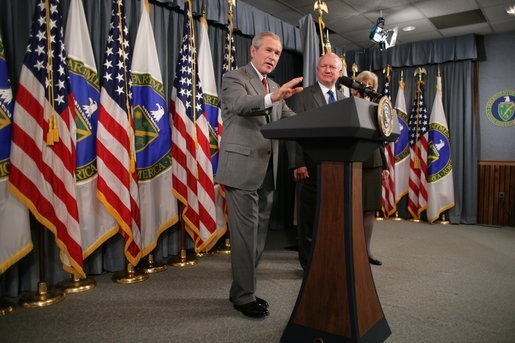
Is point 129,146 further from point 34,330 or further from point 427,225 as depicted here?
point 427,225

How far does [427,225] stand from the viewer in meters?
5.10

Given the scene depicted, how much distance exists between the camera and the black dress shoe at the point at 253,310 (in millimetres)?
1900

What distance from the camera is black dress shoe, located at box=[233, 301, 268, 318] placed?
1.90 m

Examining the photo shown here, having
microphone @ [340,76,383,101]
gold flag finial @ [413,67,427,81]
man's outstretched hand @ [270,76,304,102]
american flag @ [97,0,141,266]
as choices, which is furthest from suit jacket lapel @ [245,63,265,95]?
gold flag finial @ [413,67,427,81]

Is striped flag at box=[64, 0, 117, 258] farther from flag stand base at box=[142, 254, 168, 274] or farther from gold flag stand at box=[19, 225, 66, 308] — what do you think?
flag stand base at box=[142, 254, 168, 274]

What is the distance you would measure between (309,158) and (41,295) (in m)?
1.88

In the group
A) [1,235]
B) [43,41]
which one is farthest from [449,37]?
[1,235]

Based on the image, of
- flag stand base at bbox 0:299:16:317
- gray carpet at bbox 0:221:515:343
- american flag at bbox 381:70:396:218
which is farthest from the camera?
american flag at bbox 381:70:396:218

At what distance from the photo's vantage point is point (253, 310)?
191cm

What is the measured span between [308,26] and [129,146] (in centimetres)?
235

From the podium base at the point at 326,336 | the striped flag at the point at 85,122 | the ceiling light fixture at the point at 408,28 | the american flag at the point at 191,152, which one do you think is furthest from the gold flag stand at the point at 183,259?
the ceiling light fixture at the point at 408,28

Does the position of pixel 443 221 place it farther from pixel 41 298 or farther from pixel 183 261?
pixel 41 298

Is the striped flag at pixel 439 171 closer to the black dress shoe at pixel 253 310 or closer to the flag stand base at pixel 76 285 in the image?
the black dress shoe at pixel 253 310

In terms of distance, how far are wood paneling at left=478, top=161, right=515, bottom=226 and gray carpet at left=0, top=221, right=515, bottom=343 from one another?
2.15 metres
